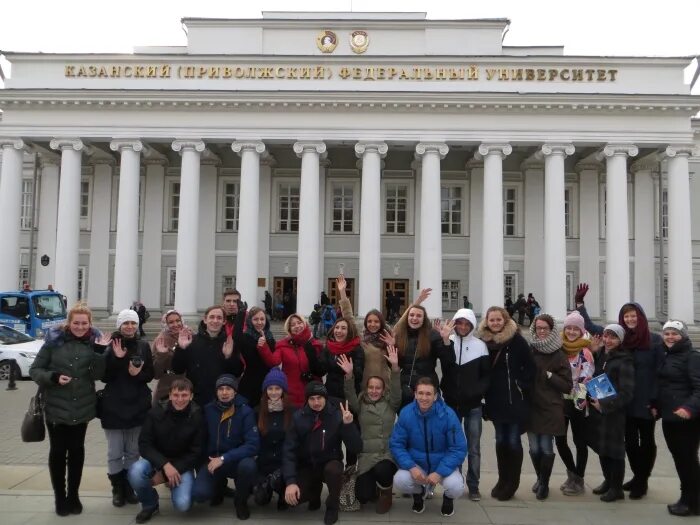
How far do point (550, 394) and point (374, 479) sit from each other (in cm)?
199

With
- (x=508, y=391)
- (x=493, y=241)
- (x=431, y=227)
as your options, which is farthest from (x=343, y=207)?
(x=508, y=391)

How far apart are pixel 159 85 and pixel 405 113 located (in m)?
10.3

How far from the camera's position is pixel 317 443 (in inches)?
205

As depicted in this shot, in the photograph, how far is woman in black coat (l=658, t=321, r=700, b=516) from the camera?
5383mm

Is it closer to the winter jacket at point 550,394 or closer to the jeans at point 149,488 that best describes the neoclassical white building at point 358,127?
the winter jacket at point 550,394

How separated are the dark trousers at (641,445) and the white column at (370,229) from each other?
670 inches

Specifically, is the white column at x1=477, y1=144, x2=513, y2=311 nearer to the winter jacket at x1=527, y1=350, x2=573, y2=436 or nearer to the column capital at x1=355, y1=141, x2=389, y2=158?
the column capital at x1=355, y1=141, x2=389, y2=158

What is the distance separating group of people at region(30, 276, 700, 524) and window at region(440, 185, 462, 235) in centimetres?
2125

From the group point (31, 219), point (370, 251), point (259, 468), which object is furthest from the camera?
point (31, 219)

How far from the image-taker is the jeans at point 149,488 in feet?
16.6

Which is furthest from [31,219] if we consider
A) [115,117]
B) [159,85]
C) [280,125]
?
[280,125]

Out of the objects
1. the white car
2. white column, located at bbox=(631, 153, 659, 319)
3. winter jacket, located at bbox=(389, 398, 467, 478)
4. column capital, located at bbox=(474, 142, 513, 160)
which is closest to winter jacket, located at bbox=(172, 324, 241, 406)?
winter jacket, located at bbox=(389, 398, 467, 478)

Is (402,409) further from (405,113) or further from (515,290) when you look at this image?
(515,290)

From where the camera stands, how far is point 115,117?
2356cm
